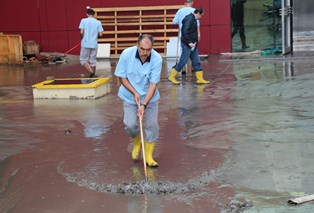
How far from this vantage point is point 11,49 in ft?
57.0

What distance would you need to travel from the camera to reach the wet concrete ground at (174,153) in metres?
5.11

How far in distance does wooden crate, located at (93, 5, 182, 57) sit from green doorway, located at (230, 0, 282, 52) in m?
2.05

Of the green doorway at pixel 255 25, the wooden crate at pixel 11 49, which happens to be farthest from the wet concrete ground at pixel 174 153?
the green doorway at pixel 255 25

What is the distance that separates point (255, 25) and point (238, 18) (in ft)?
2.03

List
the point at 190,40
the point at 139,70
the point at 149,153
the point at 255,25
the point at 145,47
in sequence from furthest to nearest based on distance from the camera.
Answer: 1. the point at 255,25
2. the point at 190,40
3. the point at 149,153
4. the point at 139,70
5. the point at 145,47

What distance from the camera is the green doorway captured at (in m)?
17.3

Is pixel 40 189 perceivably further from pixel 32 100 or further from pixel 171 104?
pixel 32 100

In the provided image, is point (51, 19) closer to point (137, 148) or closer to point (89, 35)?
point (89, 35)

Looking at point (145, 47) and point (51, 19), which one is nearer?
A: point (145, 47)

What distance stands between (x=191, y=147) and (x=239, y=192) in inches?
68.4

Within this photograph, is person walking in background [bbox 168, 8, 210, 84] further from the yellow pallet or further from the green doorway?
the green doorway

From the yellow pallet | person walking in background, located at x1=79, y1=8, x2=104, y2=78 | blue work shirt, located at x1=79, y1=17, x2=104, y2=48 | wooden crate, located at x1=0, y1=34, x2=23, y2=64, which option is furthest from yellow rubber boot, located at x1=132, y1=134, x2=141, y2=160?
wooden crate, located at x1=0, y1=34, x2=23, y2=64

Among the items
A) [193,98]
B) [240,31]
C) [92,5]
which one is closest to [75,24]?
[92,5]

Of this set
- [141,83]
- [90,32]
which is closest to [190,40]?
[90,32]
